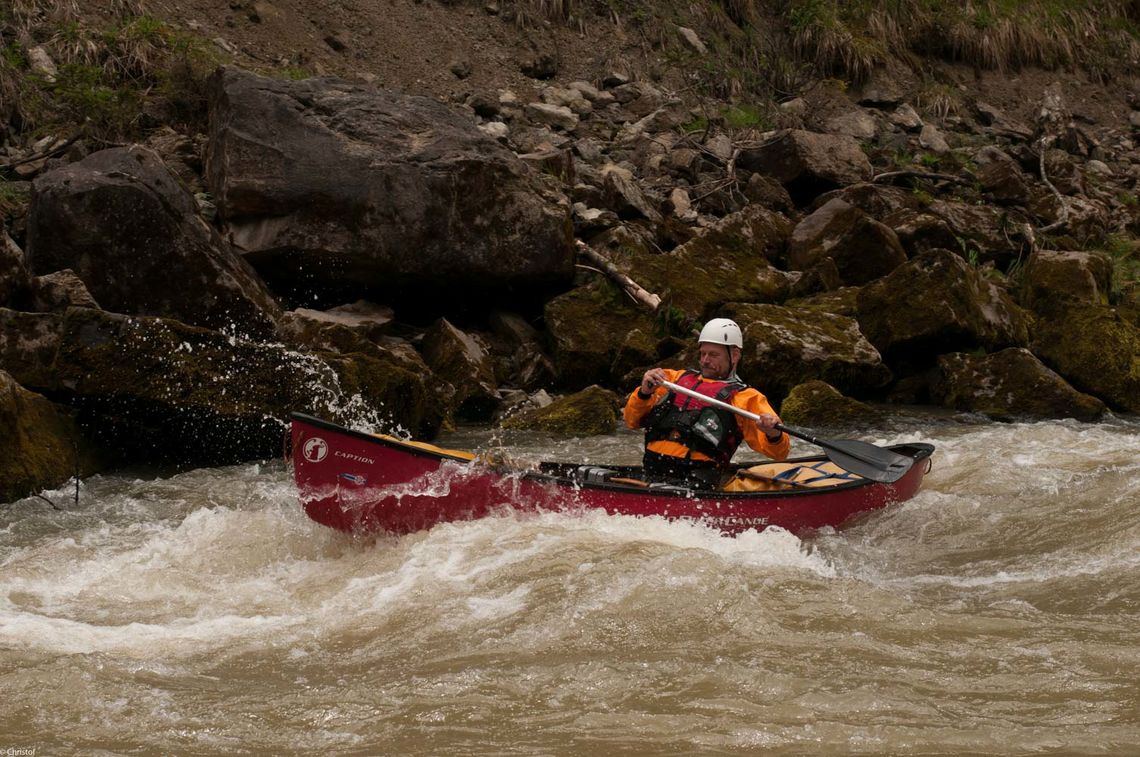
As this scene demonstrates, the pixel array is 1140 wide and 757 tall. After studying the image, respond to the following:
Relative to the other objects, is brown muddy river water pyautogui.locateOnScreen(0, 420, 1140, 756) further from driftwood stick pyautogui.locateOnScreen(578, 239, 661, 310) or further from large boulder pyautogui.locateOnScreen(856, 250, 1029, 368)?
driftwood stick pyautogui.locateOnScreen(578, 239, 661, 310)

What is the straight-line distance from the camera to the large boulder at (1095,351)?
33.8 feet

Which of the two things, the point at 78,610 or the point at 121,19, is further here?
the point at 121,19

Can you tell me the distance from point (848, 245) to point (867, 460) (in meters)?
6.16

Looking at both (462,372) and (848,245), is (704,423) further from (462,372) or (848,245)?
(848,245)

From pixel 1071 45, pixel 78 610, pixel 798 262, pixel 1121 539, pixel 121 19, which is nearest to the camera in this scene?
pixel 78 610

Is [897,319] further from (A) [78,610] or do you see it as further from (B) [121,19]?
(B) [121,19]

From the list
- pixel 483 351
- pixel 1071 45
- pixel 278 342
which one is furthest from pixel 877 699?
pixel 1071 45

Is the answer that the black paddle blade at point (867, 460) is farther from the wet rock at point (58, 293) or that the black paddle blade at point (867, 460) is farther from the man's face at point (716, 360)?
the wet rock at point (58, 293)

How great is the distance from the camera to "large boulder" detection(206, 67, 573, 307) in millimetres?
10094

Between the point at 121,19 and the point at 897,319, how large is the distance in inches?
396

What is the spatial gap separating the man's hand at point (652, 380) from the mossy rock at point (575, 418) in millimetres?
2659

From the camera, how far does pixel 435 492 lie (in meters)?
5.58

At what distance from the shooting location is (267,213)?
399 inches

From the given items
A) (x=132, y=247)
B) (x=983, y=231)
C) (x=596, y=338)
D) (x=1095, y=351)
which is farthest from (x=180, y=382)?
(x=983, y=231)
